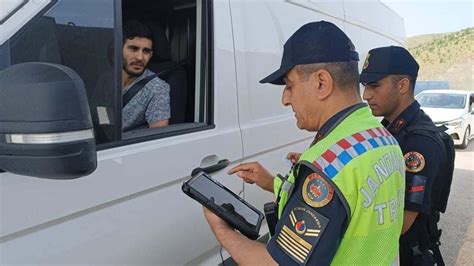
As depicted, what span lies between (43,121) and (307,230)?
64 cm

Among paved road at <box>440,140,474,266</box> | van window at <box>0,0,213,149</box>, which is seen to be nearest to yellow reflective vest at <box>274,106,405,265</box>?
van window at <box>0,0,213,149</box>

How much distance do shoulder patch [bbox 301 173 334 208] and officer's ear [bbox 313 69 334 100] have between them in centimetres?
24

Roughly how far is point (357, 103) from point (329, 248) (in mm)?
416

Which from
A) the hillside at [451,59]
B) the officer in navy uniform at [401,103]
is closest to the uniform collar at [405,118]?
the officer in navy uniform at [401,103]

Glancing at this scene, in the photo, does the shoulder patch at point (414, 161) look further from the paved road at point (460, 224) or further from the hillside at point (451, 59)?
the hillside at point (451, 59)

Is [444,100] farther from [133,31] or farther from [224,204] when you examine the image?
[224,204]

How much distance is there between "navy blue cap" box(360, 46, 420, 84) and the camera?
1.92 meters

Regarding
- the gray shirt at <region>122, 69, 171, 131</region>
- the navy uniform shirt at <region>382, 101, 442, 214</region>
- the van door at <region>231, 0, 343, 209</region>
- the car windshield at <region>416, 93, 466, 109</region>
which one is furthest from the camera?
the car windshield at <region>416, 93, 466, 109</region>

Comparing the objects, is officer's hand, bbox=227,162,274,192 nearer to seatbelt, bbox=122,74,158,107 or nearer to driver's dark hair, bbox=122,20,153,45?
seatbelt, bbox=122,74,158,107

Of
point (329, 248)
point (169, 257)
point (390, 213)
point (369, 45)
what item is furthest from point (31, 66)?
point (369, 45)

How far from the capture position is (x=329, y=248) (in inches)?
40.5

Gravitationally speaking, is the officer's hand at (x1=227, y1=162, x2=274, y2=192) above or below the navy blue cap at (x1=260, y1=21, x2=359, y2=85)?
below

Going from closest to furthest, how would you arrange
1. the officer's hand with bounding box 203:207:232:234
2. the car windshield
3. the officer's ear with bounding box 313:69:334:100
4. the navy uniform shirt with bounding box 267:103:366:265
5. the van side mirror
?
the van side mirror
the navy uniform shirt with bounding box 267:103:366:265
the officer's ear with bounding box 313:69:334:100
the officer's hand with bounding box 203:207:232:234
the car windshield

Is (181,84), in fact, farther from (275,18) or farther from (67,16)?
(67,16)
